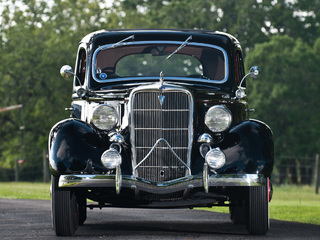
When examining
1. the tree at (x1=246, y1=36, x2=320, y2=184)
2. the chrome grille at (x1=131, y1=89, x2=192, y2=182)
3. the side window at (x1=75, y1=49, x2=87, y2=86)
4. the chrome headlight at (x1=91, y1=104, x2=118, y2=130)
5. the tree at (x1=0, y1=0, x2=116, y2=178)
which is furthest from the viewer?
the tree at (x1=0, y1=0, x2=116, y2=178)

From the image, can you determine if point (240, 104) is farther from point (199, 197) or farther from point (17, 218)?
point (17, 218)

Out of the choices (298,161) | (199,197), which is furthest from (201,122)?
(298,161)

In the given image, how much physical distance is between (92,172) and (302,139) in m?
39.9

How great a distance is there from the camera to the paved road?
31.6 feet

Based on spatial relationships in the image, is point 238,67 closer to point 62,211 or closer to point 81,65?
point 81,65

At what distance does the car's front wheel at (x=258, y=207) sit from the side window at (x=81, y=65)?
315cm

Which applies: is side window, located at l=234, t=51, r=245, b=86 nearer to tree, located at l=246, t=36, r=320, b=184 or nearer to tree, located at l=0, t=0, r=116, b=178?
tree, located at l=246, t=36, r=320, b=184

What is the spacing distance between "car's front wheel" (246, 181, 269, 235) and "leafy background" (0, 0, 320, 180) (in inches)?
1426

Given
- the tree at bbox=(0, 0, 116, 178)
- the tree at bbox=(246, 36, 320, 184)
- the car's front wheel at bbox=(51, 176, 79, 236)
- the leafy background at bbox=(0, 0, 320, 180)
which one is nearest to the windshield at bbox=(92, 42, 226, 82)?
the car's front wheel at bbox=(51, 176, 79, 236)

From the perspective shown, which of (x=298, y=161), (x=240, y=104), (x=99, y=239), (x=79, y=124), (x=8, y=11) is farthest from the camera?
(x=8, y=11)

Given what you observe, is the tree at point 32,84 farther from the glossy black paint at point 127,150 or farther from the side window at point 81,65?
the glossy black paint at point 127,150

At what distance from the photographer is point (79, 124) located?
9773 mm

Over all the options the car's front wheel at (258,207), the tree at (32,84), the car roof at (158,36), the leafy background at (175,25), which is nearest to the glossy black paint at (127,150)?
the car's front wheel at (258,207)

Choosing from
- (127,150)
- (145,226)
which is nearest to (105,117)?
(127,150)
